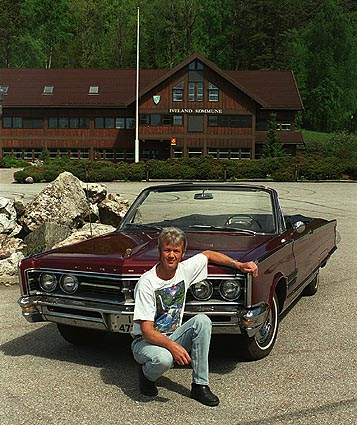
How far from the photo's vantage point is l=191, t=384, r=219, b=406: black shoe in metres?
4.48

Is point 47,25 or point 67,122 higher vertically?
point 47,25

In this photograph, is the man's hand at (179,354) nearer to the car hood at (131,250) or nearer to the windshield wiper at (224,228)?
the car hood at (131,250)

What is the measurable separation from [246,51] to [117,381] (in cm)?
8564

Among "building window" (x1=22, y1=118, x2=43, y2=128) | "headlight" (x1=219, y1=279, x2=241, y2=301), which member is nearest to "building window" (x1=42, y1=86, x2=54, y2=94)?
"building window" (x1=22, y1=118, x2=43, y2=128)

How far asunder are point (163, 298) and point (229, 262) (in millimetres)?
646

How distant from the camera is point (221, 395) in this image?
4.70m

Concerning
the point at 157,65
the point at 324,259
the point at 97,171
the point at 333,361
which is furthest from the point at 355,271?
the point at 157,65

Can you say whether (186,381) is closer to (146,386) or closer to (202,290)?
(146,386)

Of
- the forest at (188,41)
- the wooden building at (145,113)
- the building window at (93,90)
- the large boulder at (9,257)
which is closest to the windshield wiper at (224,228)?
the large boulder at (9,257)

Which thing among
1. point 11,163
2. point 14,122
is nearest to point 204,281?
point 11,163

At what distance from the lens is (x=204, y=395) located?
450 cm

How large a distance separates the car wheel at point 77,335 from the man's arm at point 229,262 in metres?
1.60

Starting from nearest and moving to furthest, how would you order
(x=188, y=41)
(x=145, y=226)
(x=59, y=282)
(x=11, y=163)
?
1. (x=59, y=282)
2. (x=145, y=226)
3. (x=11, y=163)
4. (x=188, y=41)

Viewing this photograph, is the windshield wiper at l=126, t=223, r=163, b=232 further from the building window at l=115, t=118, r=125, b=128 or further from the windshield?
the building window at l=115, t=118, r=125, b=128
